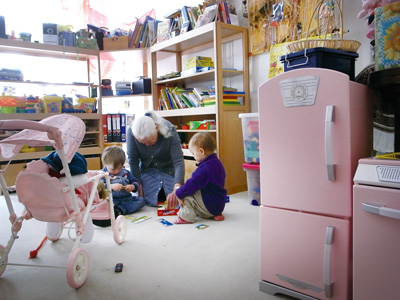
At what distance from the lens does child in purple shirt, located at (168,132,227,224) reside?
2324 mm

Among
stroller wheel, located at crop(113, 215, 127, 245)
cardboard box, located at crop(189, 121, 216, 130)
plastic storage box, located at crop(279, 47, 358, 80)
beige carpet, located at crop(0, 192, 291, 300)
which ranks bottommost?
beige carpet, located at crop(0, 192, 291, 300)

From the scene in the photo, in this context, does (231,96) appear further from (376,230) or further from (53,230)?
(376,230)

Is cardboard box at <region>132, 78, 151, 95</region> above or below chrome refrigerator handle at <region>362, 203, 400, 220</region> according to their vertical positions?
above

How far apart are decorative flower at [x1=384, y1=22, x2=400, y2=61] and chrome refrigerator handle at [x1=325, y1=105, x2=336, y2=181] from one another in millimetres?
352

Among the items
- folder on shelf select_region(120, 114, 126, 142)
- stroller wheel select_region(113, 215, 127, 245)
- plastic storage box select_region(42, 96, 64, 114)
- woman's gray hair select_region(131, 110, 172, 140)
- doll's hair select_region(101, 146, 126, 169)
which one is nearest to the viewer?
stroller wheel select_region(113, 215, 127, 245)

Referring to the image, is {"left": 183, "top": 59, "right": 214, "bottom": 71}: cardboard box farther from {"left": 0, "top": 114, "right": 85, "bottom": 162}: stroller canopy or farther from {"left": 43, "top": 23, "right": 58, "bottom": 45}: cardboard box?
{"left": 0, "top": 114, "right": 85, "bottom": 162}: stroller canopy

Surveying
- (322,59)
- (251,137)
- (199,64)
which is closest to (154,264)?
(322,59)

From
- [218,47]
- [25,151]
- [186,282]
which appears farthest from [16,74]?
[186,282]

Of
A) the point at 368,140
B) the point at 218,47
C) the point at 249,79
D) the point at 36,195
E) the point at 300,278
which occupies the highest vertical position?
the point at 218,47

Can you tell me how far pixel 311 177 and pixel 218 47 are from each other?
2180mm

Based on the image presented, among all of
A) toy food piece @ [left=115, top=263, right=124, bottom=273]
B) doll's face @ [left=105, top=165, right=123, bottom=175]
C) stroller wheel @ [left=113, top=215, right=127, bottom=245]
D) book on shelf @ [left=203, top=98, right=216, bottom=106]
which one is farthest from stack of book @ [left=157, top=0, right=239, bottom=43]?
toy food piece @ [left=115, top=263, right=124, bottom=273]

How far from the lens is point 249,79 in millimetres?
3381

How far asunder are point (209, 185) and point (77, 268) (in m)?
1.15

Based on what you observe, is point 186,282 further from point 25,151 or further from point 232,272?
point 25,151
